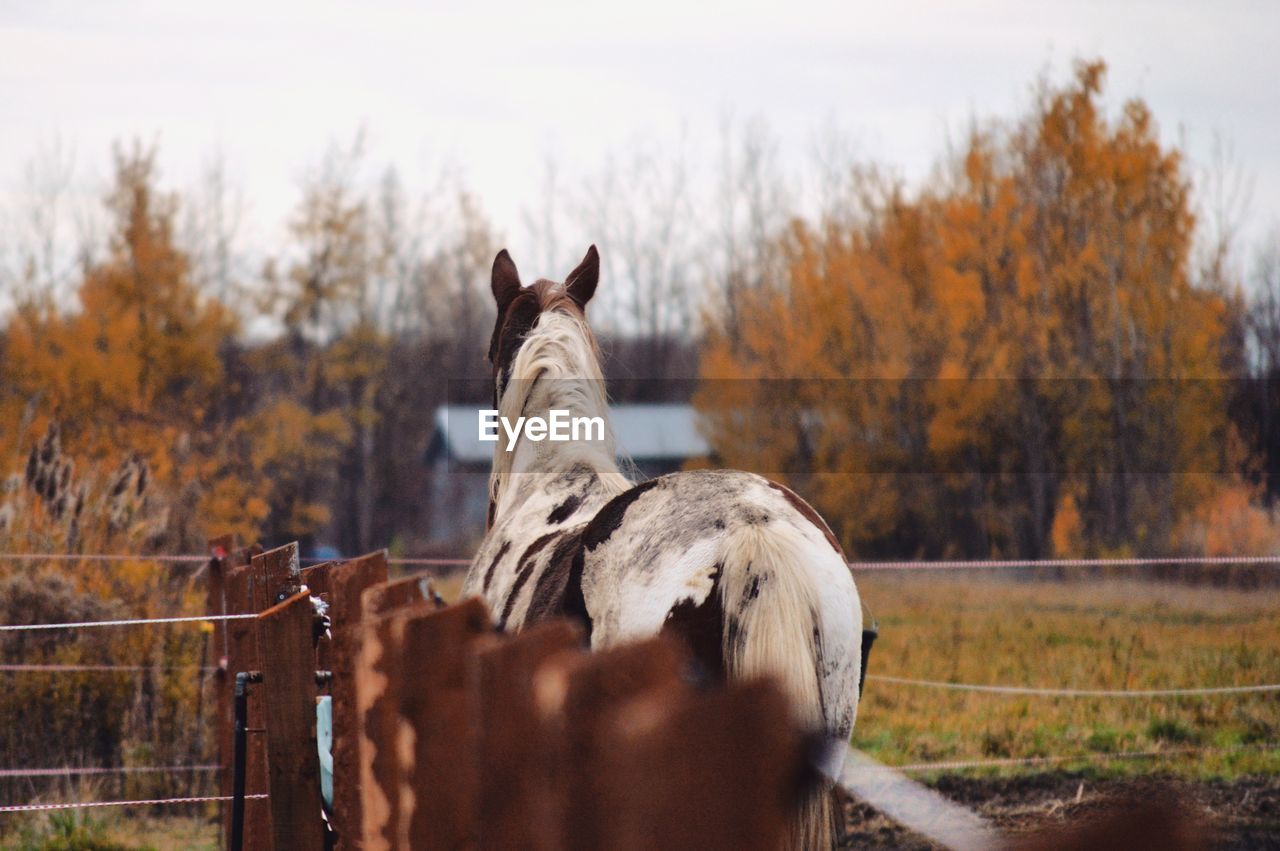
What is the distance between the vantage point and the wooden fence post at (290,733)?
2.71 meters

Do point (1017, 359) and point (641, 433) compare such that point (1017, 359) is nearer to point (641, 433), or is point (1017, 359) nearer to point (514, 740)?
point (641, 433)

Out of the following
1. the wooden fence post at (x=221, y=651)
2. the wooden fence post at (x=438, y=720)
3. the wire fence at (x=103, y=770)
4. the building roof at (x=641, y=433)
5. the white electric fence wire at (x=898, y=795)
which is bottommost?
the white electric fence wire at (x=898, y=795)

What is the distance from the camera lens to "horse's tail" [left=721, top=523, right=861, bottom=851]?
107 inches

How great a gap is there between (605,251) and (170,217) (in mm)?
19039

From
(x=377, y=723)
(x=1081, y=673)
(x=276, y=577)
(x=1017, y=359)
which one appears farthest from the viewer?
(x=1017, y=359)

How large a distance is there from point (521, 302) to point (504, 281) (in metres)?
0.23

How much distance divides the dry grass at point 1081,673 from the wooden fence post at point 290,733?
4478 millimetres

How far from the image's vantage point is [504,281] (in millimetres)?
4730

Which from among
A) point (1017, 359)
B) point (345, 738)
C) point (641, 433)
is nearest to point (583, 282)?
point (345, 738)

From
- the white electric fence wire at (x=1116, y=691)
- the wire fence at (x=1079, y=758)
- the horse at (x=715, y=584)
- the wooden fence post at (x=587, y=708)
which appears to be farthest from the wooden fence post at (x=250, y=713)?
the white electric fence wire at (x=1116, y=691)

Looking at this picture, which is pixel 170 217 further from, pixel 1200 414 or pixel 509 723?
pixel 509 723

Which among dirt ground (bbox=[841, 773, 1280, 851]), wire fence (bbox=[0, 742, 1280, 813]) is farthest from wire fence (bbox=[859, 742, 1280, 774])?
dirt ground (bbox=[841, 773, 1280, 851])

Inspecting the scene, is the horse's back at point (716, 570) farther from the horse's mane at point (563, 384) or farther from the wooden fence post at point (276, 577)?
the horse's mane at point (563, 384)

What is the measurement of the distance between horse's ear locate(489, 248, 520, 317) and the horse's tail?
2.07m
